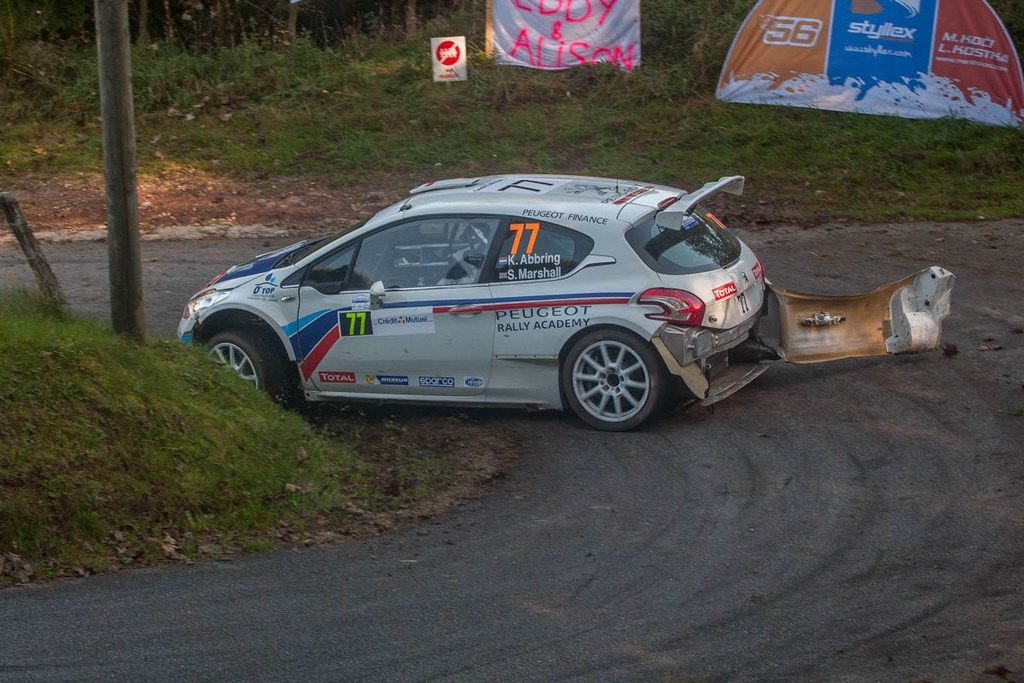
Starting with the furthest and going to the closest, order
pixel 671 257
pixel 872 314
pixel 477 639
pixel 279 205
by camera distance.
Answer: pixel 279 205
pixel 872 314
pixel 671 257
pixel 477 639

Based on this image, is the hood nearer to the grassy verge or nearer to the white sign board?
the grassy verge

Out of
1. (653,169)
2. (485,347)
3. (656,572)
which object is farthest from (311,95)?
(656,572)

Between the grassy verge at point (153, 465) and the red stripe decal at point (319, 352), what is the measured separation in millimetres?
763

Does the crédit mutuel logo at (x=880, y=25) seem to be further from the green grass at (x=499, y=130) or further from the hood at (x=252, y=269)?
the hood at (x=252, y=269)

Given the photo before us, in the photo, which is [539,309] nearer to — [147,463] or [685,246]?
[685,246]

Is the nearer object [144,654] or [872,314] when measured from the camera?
[144,654]

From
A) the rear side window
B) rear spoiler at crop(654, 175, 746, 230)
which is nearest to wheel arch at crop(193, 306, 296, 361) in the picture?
the rear side window

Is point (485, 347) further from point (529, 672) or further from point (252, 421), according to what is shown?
point (529, 672)

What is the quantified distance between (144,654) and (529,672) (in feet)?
5.49

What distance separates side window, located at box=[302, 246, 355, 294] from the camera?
9.03 m

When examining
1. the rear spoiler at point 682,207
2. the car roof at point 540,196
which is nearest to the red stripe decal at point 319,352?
the car roof at point 540,196

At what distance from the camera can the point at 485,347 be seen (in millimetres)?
8680

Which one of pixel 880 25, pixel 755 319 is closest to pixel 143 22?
pixel 880 25

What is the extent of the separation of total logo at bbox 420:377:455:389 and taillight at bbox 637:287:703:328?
1.50m
